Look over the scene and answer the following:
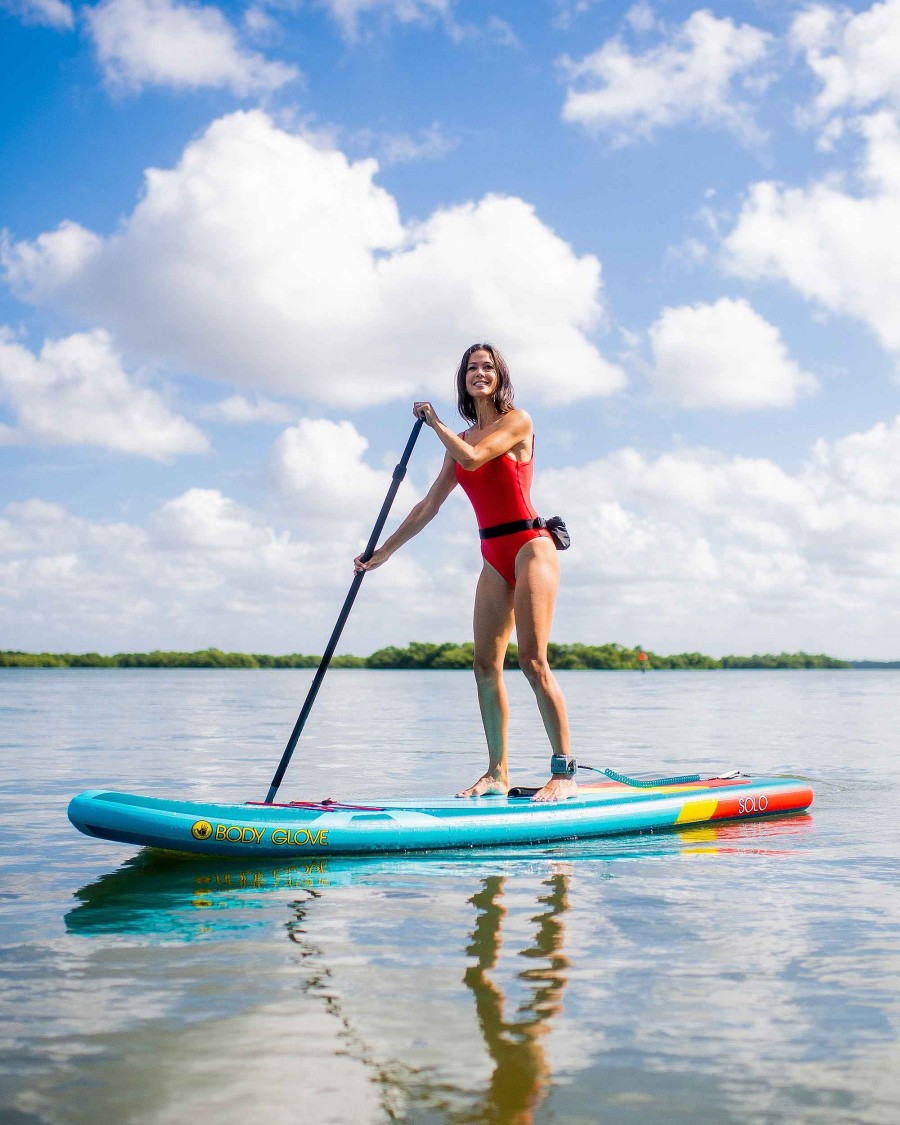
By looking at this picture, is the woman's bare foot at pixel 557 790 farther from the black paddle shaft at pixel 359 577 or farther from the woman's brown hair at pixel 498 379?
the woman's brown hair at pixel 498 379

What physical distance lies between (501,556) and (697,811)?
2190 millimetres

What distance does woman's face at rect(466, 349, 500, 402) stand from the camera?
22.0ft

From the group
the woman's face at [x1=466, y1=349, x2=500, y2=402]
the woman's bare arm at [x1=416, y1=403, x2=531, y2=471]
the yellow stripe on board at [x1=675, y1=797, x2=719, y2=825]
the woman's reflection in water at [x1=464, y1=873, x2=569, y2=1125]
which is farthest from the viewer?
the yellow stripe on board at [x1=675, y1=797, x2=719, y2=825]

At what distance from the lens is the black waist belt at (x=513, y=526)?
21.7ft

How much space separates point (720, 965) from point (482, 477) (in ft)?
11.6

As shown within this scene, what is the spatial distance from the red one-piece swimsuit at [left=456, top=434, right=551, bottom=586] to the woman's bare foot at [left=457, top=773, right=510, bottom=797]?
1.26 meters

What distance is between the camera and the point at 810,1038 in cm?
301

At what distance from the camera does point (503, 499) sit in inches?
261

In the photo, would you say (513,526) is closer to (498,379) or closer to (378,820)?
(498,379)

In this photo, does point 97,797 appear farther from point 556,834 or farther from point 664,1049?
point 664,1049

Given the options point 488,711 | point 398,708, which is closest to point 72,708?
point 398,708

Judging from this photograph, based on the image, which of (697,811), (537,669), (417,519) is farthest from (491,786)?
(417,519)

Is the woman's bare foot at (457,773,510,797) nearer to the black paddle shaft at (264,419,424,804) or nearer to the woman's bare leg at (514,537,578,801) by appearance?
the woman's bare leg at (514,537,578,801)

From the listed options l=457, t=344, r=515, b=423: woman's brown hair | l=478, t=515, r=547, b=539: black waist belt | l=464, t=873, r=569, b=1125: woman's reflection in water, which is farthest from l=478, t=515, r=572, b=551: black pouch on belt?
l=464, t=873, r=569, b=1125: woman's reflection in water
